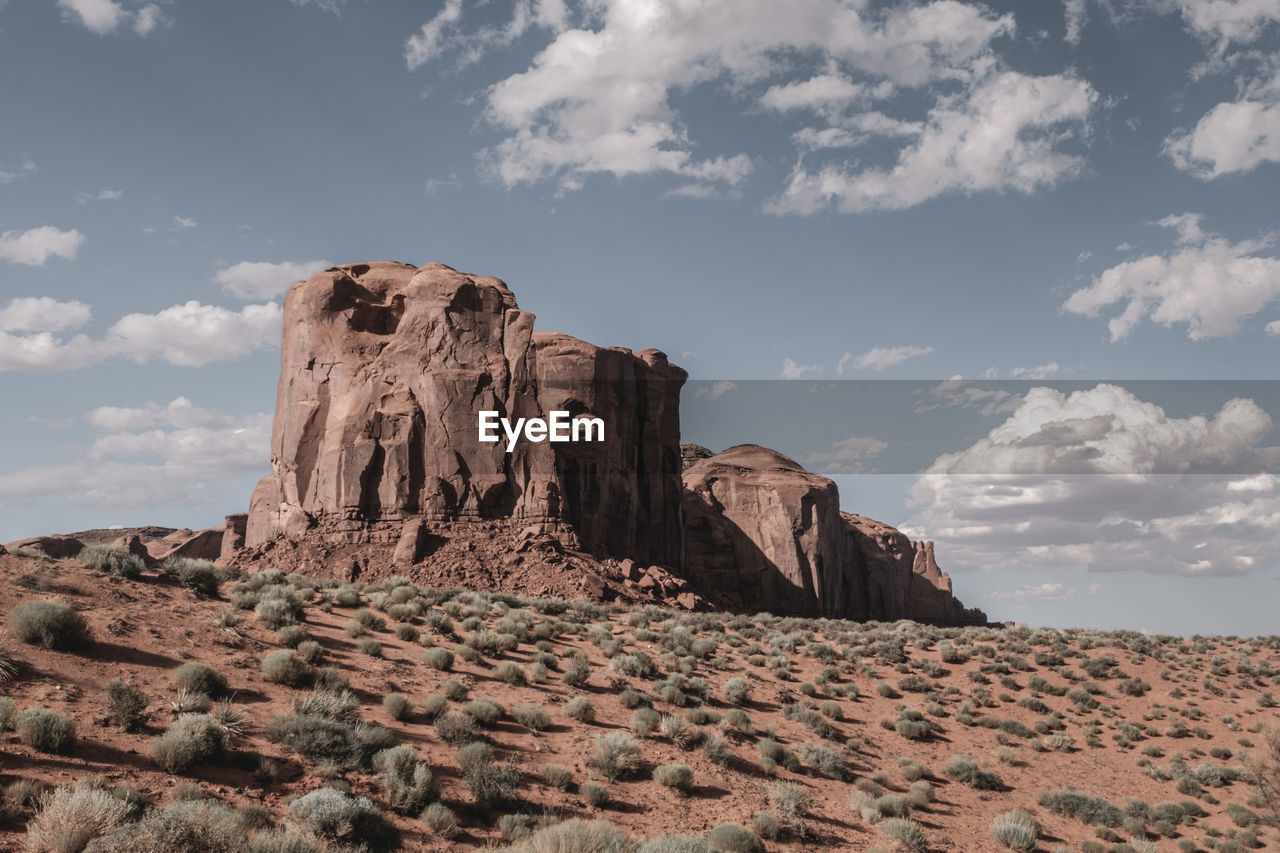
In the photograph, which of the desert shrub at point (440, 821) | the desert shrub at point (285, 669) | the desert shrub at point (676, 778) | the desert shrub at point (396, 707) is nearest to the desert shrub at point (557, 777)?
the desert shrub at point (676, 778)

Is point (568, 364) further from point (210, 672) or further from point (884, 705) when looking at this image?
point (210, 672)

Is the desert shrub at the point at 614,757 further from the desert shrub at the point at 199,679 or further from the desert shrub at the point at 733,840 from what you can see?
the desert shrub at the point at 199,679

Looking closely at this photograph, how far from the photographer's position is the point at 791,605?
72125mm

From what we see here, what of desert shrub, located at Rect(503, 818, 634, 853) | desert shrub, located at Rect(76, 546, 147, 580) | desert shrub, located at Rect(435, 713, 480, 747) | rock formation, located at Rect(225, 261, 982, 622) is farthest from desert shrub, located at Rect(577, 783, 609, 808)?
rock formation, located at Rect(225, 261, 982, 622)

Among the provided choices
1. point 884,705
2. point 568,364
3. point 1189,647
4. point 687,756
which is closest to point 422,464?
point 568,364

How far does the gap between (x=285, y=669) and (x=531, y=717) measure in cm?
464

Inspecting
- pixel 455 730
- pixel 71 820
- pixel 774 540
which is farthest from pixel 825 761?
pixel 774 540

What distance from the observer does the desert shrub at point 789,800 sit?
13836 mm

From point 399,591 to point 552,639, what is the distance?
476 cm

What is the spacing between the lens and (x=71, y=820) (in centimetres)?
752

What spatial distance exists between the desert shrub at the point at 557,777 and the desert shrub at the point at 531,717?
2.14 m

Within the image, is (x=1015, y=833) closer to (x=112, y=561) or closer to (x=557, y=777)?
(x=557, y=777)

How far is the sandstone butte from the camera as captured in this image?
42781mm

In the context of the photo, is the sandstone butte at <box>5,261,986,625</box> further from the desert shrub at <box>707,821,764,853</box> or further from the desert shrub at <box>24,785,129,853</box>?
the desert shrub at <box>24,785,129,853</box>
